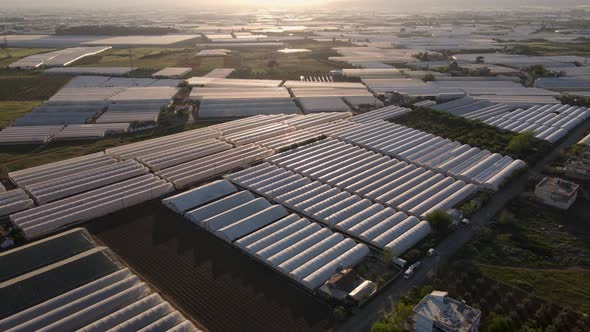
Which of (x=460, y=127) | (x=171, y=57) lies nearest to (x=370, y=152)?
(x=460, y=127)

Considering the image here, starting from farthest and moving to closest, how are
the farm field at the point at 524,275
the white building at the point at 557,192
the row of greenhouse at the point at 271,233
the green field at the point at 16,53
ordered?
the green field at the point at 16,53
the white building at the point at 557,192
the row of greenhouse at the point at 271,233
the farm field at the point at 524,275

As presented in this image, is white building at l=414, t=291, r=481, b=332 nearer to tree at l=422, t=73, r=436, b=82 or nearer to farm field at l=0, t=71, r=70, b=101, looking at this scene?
tree at l=422, t=73, r=436, b=82

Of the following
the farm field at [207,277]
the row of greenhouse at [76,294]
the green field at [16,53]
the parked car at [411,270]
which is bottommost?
the green field at [16,53]

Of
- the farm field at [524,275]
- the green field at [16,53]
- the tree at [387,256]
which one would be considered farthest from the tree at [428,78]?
the green field at [16,53]

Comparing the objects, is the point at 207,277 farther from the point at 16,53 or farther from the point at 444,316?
the point at 16,53

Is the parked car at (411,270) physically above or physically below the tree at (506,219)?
below

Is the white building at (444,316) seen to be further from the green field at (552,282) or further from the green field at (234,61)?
the green field at (234,61)
